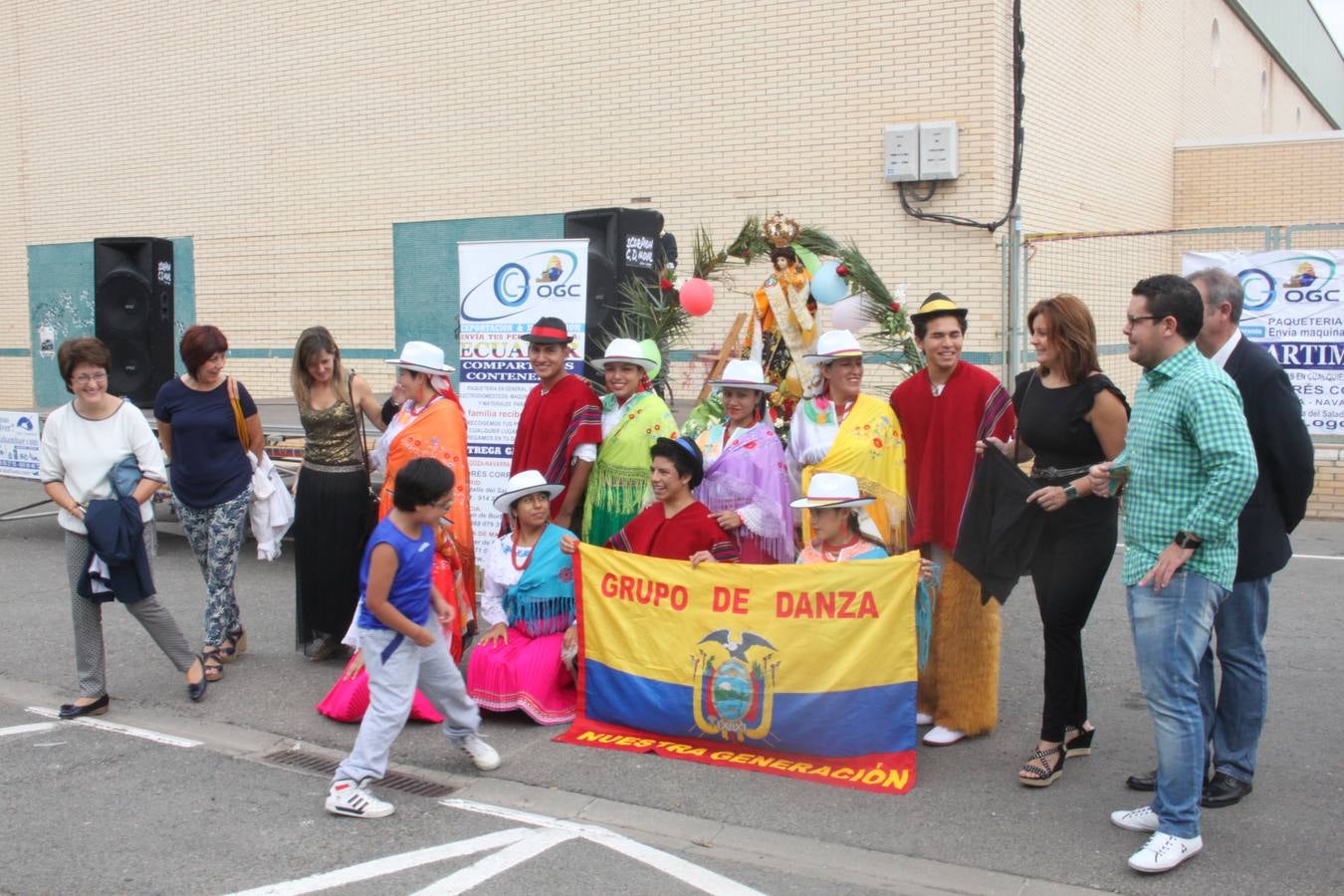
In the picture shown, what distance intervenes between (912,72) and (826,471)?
8.89 metres

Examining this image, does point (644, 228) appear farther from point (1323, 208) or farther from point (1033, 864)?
point (1323, 208)

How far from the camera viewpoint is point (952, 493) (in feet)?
17.3

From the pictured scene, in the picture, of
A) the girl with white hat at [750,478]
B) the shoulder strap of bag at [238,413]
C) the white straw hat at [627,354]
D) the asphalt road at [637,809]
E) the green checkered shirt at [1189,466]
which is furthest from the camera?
the shoulder strap of bag at [238,413]

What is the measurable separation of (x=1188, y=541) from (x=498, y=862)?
2.59m

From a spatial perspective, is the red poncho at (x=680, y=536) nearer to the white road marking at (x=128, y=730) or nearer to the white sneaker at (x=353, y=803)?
the white sneaker at (x=353, y=803)

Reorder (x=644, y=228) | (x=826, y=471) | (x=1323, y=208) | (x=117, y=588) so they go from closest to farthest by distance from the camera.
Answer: (x=826, y=471), (x=117, y=588), (x=644, y=228), (x=1323, y=208)

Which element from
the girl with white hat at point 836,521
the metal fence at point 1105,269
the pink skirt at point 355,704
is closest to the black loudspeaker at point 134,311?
the pink skirt at point 355,704

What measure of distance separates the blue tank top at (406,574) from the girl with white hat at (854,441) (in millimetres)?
1720

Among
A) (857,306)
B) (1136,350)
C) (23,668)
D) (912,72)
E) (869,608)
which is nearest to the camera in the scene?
(1136,350)

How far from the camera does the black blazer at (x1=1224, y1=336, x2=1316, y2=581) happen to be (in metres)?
4.38

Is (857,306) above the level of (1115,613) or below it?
above

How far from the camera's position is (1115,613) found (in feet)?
25.7

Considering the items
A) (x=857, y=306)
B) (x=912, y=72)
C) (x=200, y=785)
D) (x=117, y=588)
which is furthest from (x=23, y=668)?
(x=912, y=72)

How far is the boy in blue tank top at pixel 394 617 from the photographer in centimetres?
470
